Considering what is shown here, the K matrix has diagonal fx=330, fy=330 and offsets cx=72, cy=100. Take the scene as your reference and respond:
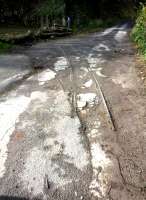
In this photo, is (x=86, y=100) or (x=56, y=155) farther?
(x=86, y=100)

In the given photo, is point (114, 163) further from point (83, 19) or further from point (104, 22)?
point (104, 22)

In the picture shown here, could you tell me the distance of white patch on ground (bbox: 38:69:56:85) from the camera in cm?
1169

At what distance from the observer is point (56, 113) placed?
895cm

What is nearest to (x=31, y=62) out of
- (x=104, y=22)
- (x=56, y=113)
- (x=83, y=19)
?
(x=56, y=113)

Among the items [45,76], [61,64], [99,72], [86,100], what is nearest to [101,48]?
[61,64]

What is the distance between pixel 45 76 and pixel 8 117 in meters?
3.80

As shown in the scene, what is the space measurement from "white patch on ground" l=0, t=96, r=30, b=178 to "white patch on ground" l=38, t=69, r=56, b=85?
5.50 ft

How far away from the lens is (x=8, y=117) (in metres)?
8.77

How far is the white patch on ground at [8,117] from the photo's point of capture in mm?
7078

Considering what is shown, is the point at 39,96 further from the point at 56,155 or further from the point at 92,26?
the point at 92,26

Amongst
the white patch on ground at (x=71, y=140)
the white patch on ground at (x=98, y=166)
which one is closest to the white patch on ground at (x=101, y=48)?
the white patch on ground at (x=71, y=140)

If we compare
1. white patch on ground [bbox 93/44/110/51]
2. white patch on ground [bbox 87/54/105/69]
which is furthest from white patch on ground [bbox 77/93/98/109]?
white patch on ground [bbox 93/44/110/51]

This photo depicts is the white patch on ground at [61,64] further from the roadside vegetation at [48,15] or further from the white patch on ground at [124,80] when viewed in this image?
the roadside vegetation at [48,15]

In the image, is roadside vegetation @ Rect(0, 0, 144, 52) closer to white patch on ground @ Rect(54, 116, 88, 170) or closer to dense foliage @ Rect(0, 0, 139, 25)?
dense foliage @ Rect(0, 0, 139, 25)
